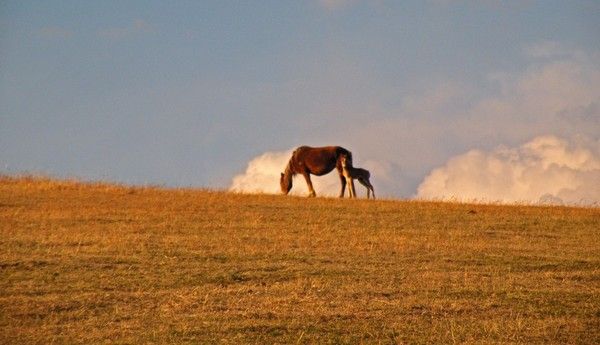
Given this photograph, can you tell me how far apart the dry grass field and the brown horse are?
6.43 metres

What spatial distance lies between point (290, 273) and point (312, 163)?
1821cm

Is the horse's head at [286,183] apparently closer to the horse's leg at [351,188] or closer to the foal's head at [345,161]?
the foal's head at [345,161]

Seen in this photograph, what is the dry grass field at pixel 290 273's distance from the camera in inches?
482

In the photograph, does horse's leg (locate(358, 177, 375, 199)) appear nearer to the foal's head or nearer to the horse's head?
the foal's head

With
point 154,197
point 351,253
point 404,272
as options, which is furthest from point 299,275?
point 154,197

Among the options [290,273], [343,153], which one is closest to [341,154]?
[343,153]

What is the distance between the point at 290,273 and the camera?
1619 centimetres

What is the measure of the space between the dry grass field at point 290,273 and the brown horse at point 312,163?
6432 millimetres

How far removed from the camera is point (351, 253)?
1883cm

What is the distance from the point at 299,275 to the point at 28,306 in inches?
180

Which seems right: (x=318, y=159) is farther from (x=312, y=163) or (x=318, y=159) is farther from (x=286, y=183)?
(x=286, y=183)

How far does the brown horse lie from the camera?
1332 inches

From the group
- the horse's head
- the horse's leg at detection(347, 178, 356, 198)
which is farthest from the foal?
the horse's head

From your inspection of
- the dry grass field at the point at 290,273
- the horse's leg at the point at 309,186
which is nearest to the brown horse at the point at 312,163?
the horse's leg at the point at 309,186
